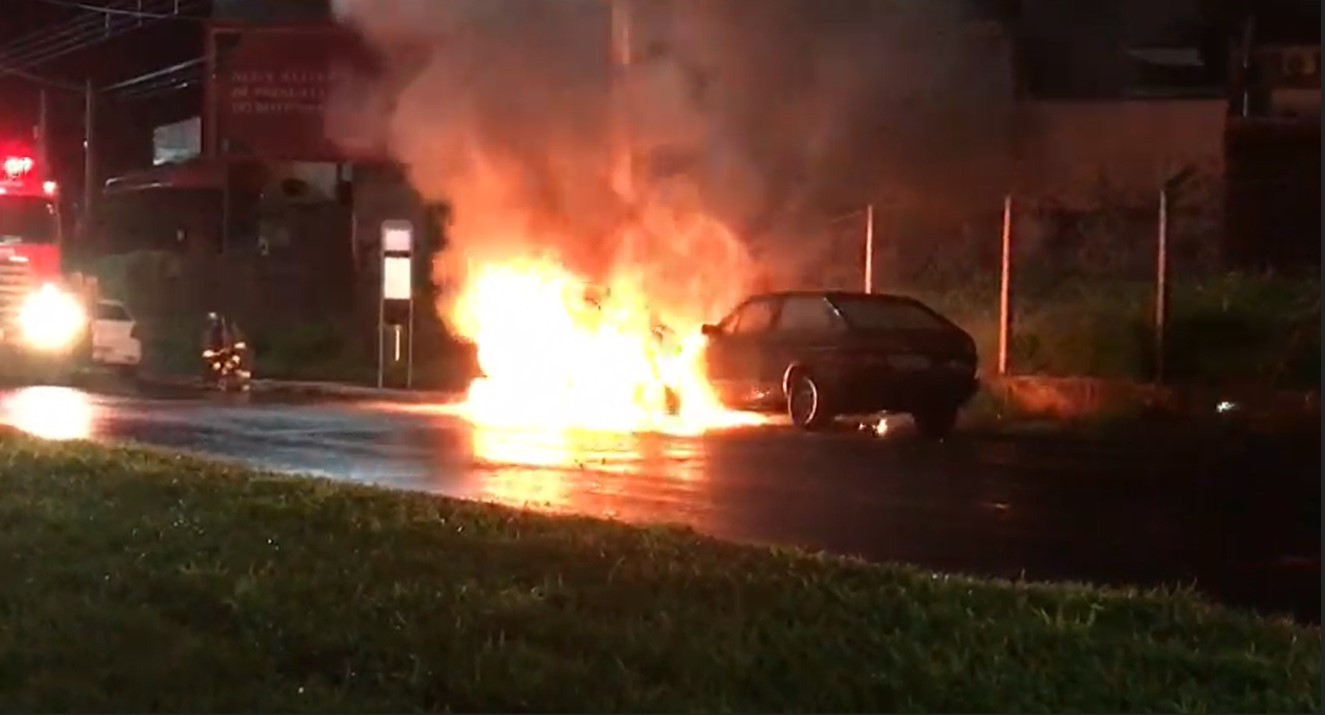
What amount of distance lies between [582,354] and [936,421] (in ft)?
13.5

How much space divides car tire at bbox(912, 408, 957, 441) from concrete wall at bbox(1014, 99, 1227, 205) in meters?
4.48

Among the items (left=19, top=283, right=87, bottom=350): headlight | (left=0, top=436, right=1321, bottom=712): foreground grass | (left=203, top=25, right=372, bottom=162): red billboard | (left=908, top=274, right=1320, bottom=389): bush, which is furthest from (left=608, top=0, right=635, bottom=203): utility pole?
(left=19, top=283, right=87, bottom=350): headlight

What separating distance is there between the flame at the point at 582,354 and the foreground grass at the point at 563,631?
9.11 metres

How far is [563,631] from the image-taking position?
7594 millimetres

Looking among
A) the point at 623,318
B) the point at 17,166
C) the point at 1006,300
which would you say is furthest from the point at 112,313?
the point at 1006,300

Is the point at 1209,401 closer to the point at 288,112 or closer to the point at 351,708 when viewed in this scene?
the point at 351,708

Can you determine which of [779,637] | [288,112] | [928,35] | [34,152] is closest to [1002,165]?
[928,35]

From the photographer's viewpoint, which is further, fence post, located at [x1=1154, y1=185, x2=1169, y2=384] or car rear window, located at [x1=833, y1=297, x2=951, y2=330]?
fence post, located at [x1=1154, y1=185, x2=1169, y2=384]

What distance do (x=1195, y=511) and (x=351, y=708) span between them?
649cm

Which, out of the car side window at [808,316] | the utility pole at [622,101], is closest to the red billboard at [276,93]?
the utility pole at [622,101]

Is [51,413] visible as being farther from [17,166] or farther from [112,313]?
[112,313]

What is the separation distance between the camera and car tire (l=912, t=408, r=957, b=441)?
17.4m

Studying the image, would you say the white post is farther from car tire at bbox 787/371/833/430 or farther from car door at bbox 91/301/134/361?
car door at bbox 91/301/134/361

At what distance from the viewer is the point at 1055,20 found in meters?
28.2
